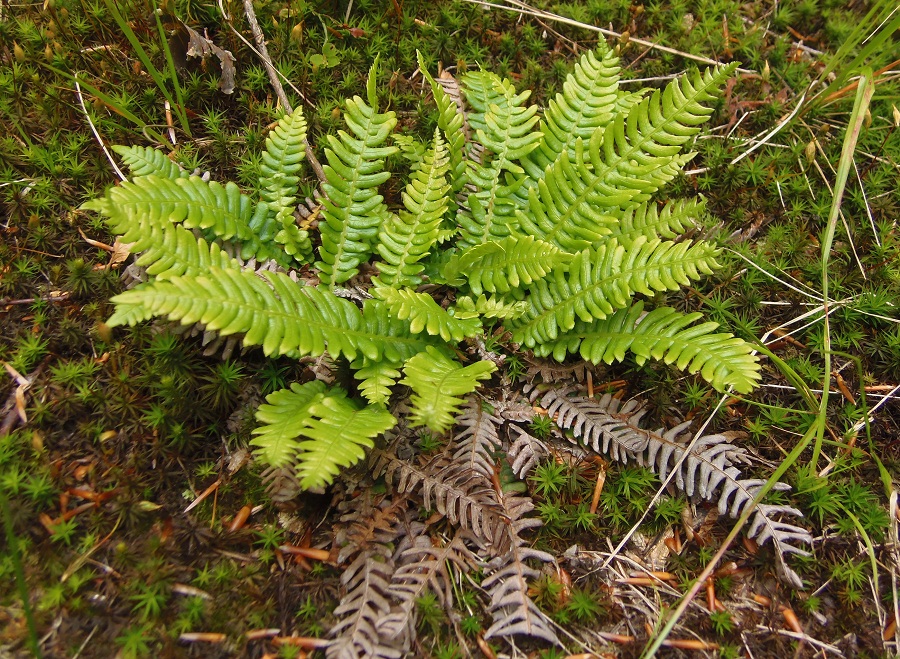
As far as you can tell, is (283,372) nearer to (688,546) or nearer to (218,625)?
(218,625)

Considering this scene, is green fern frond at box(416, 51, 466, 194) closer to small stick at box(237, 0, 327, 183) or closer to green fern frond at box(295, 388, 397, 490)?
small stick at box(237, 0, 327, 183)

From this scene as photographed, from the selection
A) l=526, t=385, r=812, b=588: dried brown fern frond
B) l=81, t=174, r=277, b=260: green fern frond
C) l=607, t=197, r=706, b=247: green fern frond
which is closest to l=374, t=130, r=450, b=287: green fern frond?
l=81, t=174, r=277, b=260: green fern frond

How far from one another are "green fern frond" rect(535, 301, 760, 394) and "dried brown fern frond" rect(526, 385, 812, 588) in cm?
26

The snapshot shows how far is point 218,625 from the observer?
2707mm

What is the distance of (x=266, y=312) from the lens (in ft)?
8.91

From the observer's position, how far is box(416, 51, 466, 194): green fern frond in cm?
338

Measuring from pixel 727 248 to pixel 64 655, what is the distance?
3.75 meters

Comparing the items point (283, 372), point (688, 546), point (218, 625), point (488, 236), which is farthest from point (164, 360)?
point (688, 546)

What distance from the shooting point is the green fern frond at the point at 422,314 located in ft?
9.54

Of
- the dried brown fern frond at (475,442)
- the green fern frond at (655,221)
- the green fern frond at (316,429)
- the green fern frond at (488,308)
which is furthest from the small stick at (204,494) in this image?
the green fern frond at (655,221)

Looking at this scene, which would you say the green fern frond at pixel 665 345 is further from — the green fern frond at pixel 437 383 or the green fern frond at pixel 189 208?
the green fern frond at pixel 189 208

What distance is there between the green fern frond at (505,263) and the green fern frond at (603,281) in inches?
5.0

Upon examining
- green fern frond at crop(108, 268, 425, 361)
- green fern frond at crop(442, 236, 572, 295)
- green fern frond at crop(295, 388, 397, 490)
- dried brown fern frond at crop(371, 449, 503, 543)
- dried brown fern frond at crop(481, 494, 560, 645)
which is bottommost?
dried brown fern frond at crop(481, 494, 560, 645)

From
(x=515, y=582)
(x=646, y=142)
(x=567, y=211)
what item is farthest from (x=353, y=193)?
(x=515, y=582)
